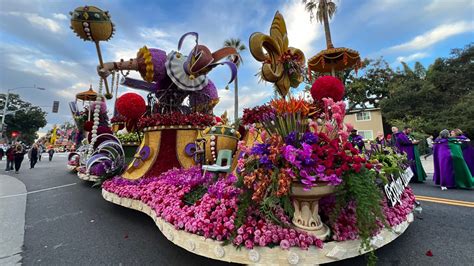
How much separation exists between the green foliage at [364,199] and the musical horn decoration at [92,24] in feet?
18.7

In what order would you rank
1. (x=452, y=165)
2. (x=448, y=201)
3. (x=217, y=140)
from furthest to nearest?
1. (x=452, y=165)
2. (x=448, y=201)
3. (x=217, y=140)

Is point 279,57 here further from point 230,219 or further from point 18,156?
point 18,156

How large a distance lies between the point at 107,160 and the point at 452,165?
28.4 ft

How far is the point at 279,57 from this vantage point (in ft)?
15.3

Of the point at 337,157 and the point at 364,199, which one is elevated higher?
the point at 337,157

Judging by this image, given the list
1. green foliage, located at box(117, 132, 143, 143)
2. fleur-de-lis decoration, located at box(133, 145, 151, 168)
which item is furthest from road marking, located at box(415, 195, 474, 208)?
green foliage, located at box(117, 132, 143, 143)

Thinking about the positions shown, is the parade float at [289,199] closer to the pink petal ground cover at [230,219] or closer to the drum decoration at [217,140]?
the pink petal ground cover at [230,219]

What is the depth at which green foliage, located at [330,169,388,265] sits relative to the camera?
1642 mm

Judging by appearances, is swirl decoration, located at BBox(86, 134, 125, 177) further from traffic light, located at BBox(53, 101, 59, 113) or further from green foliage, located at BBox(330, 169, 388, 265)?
traffic light, located at BBox(53, 101, 59, 113)

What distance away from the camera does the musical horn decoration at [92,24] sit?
15.9 feet

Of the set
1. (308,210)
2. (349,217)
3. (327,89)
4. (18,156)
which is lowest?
(349,217)

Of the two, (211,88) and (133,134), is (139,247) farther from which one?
(133,134)

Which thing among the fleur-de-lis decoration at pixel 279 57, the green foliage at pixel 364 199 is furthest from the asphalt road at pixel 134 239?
the fleur-de-lis decoration at pixel 279 57

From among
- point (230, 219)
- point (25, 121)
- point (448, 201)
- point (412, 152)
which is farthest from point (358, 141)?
point (25, 121)
